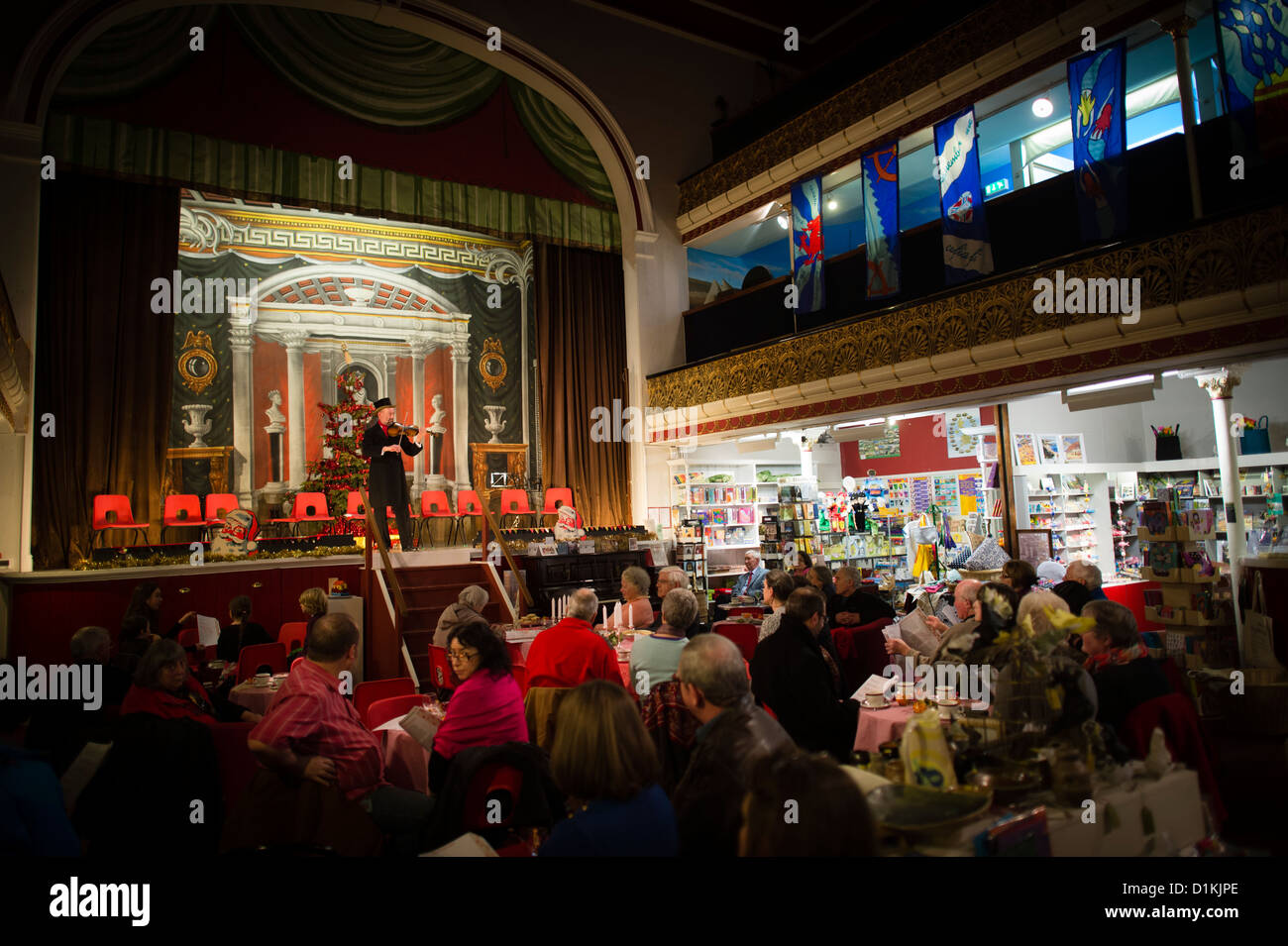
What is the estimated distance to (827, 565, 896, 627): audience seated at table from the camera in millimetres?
6023

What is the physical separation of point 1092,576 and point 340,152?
10.5 metres

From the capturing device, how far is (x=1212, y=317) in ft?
21.1

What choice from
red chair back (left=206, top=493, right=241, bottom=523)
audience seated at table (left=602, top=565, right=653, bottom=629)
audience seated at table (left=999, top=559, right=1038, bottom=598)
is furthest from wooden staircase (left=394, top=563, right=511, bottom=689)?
audience seated at table (left=999, top=559, right=1038, bottom=598)

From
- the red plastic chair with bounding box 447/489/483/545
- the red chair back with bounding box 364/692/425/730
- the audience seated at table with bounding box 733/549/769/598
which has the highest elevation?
the red plastic chair with bounding box 447/489/483/545

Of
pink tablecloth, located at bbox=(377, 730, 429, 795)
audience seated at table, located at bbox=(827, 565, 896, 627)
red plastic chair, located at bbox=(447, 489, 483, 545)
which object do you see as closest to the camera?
pink tablecloth, located at bbox=(377, 730, 429, 795)

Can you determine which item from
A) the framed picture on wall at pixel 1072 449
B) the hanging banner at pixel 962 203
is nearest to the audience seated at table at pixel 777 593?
the hanging banner at pixel 962 203

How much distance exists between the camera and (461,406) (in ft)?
46.0

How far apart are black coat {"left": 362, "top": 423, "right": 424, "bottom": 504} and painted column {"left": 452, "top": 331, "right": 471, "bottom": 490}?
13.6 ft

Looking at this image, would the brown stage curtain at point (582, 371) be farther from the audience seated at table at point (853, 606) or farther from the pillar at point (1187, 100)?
the pillar at point (1187, 100)

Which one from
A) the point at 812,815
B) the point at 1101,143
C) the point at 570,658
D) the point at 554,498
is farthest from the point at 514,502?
the point at 812,815

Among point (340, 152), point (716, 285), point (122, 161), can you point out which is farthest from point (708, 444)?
point (122, 161)

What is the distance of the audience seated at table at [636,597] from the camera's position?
5.68 m

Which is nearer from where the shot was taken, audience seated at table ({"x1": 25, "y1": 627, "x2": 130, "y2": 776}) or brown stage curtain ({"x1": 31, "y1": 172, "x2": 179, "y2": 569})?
audience seated at table ({"x1": 25, "y1": 627, "x2": 130, "y2": 776})

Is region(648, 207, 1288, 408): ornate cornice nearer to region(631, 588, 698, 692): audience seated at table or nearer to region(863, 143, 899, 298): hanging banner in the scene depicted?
region(863, 143, 899, 298): hanging banner
